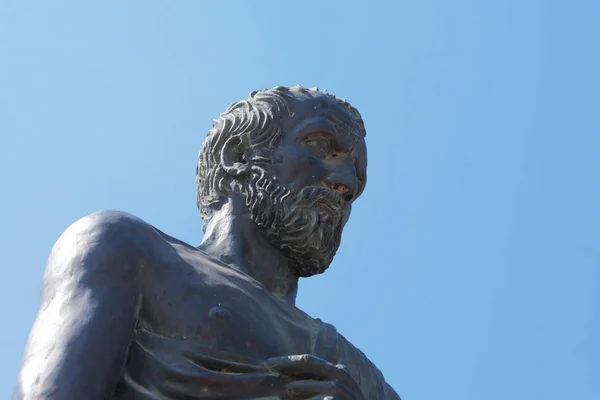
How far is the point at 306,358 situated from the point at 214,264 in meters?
1.10

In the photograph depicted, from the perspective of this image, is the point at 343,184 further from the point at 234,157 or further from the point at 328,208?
the point at 234,157

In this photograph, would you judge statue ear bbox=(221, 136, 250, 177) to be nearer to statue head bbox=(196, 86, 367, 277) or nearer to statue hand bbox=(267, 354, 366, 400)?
statue head bbox=(196, 86, 367, 277)

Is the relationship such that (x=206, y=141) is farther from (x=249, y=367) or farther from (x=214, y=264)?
(x=249, y=367)

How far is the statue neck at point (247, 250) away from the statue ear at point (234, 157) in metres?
0.18

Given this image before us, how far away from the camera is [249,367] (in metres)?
8.07

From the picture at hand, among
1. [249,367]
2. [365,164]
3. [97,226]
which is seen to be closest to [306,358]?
[249,367]

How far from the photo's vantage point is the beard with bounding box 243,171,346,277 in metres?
9.37

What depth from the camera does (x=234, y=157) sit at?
9.80 meters

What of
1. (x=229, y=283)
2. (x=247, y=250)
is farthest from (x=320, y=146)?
(x=229, y=283)

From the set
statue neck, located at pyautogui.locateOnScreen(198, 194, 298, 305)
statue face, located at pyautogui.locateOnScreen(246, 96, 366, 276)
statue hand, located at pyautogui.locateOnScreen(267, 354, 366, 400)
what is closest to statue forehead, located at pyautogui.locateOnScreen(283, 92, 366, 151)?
statue face, located at pyautogui.locateOnScreen(246, 96, 366, 276)

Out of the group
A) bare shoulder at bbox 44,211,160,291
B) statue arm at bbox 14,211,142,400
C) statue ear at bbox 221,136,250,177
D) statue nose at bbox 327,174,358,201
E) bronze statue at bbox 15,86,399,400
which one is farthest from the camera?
statue ear at bbox 221,136,250,177

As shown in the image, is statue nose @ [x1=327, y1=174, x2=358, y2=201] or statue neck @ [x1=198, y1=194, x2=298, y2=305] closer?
statue neck @ [x1=198, y1=194, x2=298, y2=305]

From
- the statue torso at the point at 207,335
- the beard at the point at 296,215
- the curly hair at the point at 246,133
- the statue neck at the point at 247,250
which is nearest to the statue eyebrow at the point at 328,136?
the curly hair at the point at 246,133

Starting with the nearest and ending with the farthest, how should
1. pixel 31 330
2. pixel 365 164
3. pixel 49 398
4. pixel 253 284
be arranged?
pixel 49 398
pixel 31 330
pixel 253 284
pixel 365 164
